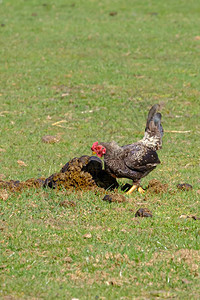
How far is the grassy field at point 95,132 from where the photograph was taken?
21.0 ft

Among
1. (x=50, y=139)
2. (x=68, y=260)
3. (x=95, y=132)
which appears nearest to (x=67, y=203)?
(x=68, y=260)

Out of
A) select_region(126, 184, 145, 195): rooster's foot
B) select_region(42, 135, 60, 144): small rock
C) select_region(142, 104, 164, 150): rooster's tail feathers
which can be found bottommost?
select_region(42, 135, 60, 144): small rock

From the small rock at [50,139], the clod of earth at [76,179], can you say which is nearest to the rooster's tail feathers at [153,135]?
the clod of earth at [76,179]

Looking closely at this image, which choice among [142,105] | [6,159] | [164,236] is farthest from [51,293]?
[142,105]

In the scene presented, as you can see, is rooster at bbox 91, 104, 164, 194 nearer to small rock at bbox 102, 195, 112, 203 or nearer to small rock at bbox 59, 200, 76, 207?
small rock at bbox 102, 195, 112, 203

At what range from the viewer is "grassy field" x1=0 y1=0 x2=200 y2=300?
639cm

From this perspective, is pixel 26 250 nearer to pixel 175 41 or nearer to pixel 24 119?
pixel 24 119

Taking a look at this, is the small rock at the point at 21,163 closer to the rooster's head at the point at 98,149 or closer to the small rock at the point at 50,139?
the small rock at the point at 50,139

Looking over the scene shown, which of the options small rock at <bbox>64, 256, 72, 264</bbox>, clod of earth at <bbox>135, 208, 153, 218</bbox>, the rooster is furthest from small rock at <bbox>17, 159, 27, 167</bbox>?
small rock at <bbox>64, 256, 72, 264</bbox>

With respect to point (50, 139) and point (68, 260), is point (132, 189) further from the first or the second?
point (50, 139)

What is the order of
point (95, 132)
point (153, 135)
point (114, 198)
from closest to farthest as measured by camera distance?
point (114, 198)
point (153, 135)
point (95, 132)

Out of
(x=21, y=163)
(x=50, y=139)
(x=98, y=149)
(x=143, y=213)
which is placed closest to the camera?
(x=143, y=213)

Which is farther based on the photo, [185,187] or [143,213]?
[185,187]

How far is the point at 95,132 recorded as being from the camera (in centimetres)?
1353
